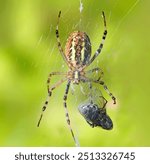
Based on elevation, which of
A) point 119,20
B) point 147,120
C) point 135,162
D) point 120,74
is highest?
point 119,20

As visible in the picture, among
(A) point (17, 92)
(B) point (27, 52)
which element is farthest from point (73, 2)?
(A) point (17, 92)

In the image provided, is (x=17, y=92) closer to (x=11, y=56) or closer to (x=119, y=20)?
(x=11, y=56)

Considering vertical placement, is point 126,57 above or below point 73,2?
below
